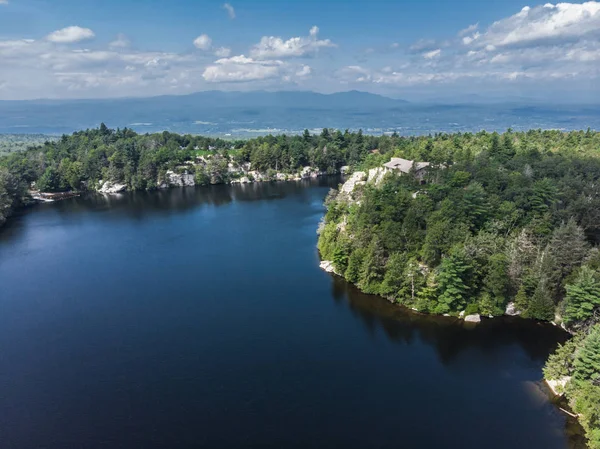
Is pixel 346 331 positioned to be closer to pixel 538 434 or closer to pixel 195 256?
pixel 538 434

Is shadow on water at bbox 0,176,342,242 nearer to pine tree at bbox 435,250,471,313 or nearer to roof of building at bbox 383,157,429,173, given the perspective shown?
roof of building at bbox 383,157,429,173

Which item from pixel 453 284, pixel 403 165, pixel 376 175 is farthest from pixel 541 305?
pixel 376 175

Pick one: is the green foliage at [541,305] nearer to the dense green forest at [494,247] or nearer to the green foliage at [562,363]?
the dense green forest at [494,247]

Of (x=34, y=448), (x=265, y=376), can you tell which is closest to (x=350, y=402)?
(x=265, y=376)

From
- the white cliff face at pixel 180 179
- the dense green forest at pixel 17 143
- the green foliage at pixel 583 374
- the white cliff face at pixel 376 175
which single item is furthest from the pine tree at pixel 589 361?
the dense green forest at pixel 17 143

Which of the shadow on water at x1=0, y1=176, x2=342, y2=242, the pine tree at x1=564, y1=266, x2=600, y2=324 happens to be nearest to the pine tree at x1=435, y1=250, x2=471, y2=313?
the pine tree at x1=564, y1=266, x2=600, y2=324

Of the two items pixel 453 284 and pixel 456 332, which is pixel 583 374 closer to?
pixel 456 332
